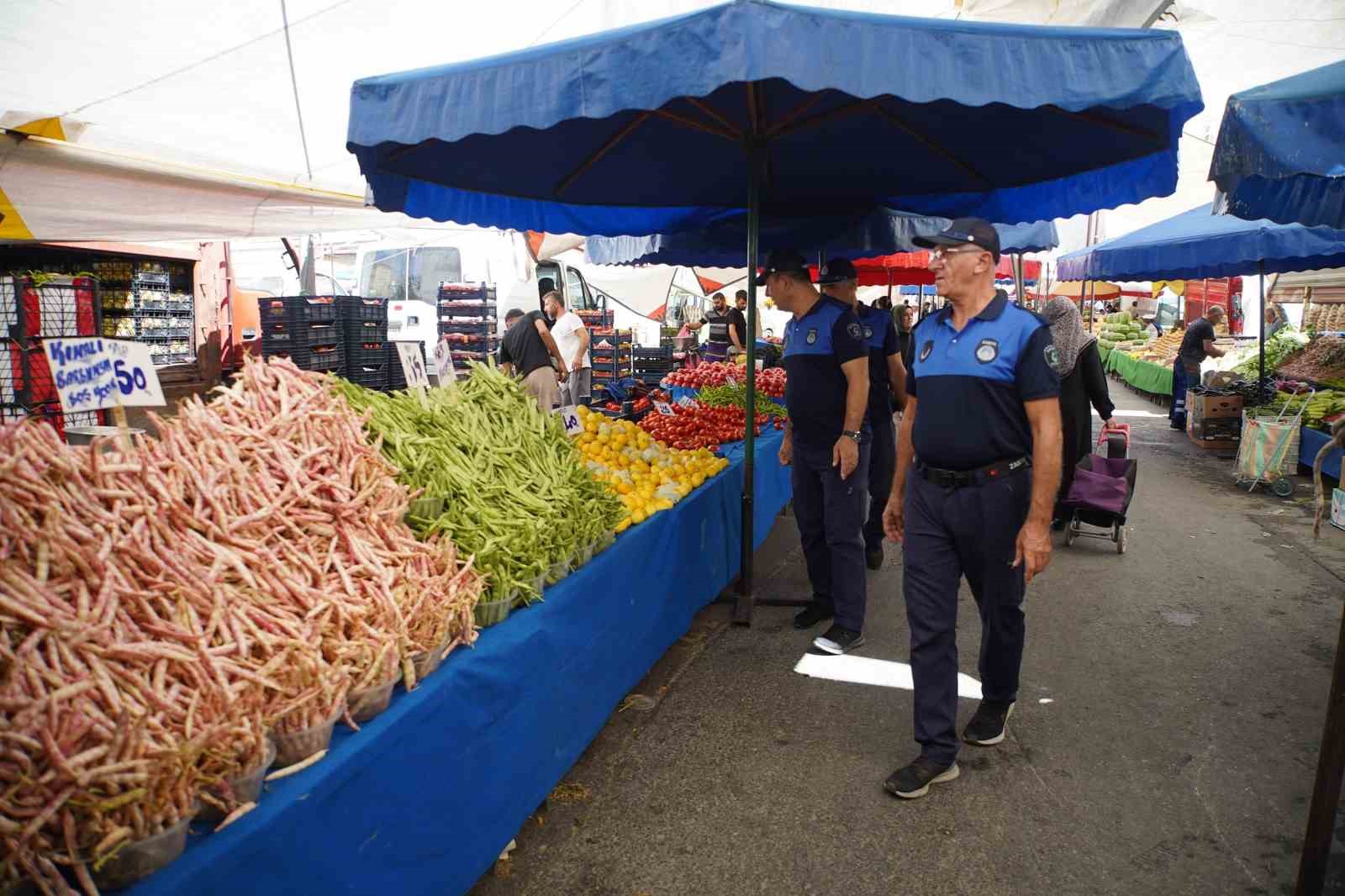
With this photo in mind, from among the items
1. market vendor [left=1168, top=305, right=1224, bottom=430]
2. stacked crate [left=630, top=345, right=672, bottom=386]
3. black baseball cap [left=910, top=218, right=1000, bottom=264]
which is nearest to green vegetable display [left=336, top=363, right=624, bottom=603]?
black baseball cap [left=910, top=218, right=1000, bottom=264]

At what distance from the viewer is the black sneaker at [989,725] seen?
3607 millimetres

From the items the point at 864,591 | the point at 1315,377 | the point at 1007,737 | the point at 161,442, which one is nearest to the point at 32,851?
the point at 161,442

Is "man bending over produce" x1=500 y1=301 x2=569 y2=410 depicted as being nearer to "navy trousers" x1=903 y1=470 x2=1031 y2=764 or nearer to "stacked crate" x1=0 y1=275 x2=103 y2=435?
"stacked crate" x1=0 y1=275 x2=103 y2=435

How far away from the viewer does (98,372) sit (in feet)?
8.05

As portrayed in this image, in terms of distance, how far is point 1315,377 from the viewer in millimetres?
11078

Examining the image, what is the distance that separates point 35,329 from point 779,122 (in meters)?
6.73

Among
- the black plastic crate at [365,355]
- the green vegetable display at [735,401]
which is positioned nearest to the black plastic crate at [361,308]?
the black plastic crate at [365,355]

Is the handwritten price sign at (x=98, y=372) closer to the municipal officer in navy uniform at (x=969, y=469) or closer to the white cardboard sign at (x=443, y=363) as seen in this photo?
the white cardboard sign at (x=443, y=363)

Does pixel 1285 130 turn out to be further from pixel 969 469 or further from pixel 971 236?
pixel 969 469

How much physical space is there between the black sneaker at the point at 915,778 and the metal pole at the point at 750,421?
188cm

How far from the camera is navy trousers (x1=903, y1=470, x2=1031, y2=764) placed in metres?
3.12

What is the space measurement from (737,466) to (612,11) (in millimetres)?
3518

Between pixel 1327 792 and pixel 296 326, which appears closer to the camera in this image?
pixel 1327 792

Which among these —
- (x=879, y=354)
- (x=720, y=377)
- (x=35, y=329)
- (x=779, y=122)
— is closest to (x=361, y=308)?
(x=35, y=329)
